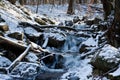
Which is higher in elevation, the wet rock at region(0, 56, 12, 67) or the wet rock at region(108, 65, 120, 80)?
the wet rock at region(108, 65, 120, 80)

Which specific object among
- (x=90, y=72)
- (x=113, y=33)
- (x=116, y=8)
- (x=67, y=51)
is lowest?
(x=67, y=51)

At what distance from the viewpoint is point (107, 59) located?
10906 millimetres

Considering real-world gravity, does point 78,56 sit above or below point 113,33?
below

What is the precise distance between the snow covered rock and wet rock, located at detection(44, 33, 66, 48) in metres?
6.39

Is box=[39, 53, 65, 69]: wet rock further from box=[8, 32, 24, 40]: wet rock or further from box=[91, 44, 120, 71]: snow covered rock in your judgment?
box=[91, 44, 120, 71]: snow covered rock

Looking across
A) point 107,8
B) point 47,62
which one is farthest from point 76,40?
point 47,62

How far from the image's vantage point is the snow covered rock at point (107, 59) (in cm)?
1074

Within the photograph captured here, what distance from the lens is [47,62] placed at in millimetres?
15352

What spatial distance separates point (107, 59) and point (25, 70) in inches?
158

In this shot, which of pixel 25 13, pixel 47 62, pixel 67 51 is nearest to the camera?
pixel 47 62

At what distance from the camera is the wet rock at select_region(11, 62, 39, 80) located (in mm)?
12820

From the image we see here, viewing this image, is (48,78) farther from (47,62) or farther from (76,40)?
(76,40)

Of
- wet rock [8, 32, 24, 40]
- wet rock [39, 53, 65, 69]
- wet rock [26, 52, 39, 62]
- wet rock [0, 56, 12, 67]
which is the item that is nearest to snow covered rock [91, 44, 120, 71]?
wet rock [26, 52, 39, 62]

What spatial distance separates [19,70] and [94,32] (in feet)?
21.8
